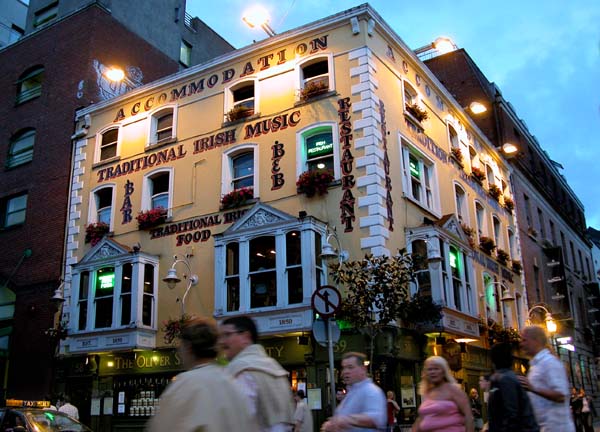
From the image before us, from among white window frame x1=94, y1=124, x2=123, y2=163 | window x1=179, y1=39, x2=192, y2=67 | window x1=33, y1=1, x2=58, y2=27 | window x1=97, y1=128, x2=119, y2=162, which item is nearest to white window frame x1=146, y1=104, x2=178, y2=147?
white window frame x1=94, y1=124, x2=123, y2=163

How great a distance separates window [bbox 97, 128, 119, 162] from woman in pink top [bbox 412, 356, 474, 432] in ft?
60.4

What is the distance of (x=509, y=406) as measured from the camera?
18.8 ft

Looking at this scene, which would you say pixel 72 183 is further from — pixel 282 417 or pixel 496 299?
A: pixel 282 417

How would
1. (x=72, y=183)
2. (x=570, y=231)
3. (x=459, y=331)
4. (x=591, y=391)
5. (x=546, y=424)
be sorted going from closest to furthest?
(x=546, y=424), (x=459, y=331), (x=72, y=183), (x=591, y=391), (x=570, y=231)

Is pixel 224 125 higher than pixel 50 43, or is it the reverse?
pixel 50 43

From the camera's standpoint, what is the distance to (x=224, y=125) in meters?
19.8

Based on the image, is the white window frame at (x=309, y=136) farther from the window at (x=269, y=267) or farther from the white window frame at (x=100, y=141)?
the white window frame at (x=100, y=141)

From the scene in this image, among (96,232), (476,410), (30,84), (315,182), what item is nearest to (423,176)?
(315,182)

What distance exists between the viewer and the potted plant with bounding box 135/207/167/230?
65.1 feet

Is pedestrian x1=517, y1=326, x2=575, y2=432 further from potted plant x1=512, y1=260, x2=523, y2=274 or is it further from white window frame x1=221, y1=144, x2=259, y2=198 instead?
potted plant x1=512, y1=260, x2=523, y2=274

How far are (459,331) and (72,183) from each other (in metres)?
14.4

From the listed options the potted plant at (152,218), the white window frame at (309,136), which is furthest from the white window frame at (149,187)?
the white window frame at (309,136)

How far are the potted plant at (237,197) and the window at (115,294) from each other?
3.03 meters

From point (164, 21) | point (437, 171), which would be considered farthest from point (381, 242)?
point (164, 21)
